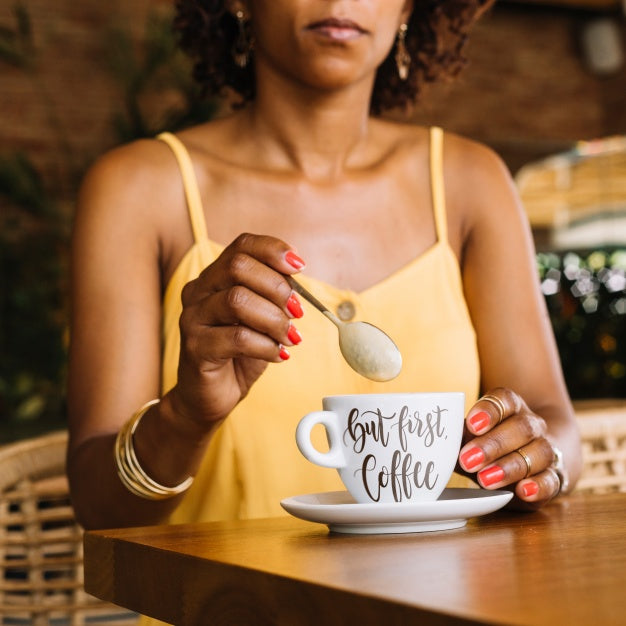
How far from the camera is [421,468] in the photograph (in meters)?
0.79

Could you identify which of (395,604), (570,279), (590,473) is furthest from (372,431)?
(570,279)

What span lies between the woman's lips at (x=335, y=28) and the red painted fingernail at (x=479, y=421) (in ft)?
1.87

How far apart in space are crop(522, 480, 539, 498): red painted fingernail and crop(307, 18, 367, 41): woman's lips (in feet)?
2.03

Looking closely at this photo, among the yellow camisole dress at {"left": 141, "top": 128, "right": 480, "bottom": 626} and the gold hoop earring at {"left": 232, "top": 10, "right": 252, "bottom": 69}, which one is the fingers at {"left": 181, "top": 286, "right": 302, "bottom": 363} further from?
the gold hoop earring at {"left": 232, "top": 10, "right": 252, "bottom": 69}

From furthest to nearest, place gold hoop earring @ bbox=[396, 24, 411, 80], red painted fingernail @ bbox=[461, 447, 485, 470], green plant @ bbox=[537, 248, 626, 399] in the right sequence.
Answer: green plant @ bbox=[537, 248, 626, 399] < gold hoop earring @ bbox=[396, 24, 411, 80] < red painted fingernail @ bbox=[461, 447, 485, 470]

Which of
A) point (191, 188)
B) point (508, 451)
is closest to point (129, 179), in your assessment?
point (191, 188)

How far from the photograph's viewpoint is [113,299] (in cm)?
127

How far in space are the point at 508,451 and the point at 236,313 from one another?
27 cm

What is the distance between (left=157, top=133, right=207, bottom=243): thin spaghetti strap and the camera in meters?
1.37

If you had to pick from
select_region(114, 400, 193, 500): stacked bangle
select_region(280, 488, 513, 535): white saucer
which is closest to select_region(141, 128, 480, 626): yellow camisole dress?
select_region(114, 400, 193, 500): stacked bangle

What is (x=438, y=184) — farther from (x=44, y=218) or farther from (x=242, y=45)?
(x=44, y=218)

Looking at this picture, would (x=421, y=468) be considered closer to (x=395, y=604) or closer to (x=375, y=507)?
(x=375, y=507)

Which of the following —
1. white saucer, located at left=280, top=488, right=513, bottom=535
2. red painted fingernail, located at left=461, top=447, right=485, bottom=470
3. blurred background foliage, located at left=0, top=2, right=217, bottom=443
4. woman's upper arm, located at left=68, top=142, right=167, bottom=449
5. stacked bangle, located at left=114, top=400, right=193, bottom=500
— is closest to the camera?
white saucer, located at left=280, top=488, right=513, bottom=535

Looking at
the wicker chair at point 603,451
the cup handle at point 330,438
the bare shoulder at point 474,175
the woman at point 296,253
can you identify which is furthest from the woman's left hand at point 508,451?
the bare shoulder at point 474,175
